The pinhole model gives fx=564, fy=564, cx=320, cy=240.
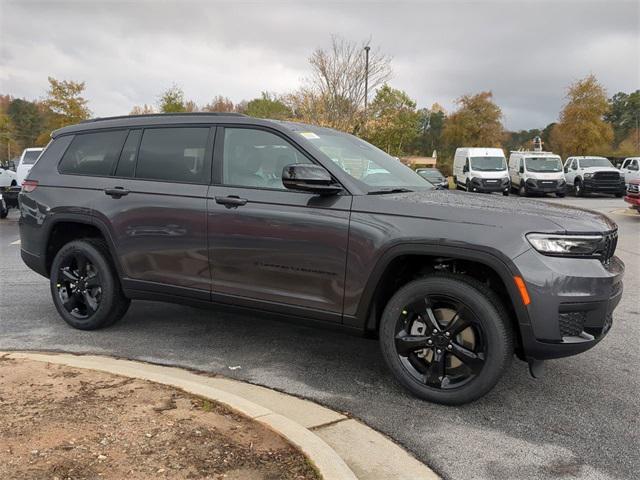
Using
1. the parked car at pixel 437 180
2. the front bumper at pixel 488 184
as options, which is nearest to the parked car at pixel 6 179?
the parked car at pixel 437 180

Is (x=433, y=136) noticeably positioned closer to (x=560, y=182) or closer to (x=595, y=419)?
(x=560, y=182)

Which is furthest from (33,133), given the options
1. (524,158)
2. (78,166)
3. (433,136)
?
(78,166)

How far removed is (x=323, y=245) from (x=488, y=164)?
26.6 m

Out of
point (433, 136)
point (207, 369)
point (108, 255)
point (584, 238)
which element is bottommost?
point (207, 369)

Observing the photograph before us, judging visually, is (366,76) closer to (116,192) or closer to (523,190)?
(523,190)

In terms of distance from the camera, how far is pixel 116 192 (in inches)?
185

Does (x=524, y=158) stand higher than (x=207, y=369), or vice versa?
(x=524, y=158)

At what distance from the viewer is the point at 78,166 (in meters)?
5.10

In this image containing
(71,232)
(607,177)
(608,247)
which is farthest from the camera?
(607,177)

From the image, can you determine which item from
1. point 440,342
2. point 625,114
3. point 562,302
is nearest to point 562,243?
point 562,302

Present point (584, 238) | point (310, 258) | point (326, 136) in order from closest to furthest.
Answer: point (584, 238)
point (310, 258)
point (326, 136)

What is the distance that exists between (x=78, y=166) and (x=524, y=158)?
90.7ft

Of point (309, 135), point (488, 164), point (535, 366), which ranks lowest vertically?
point (535, 366)

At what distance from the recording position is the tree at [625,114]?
2736 inches
